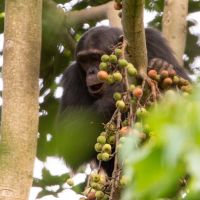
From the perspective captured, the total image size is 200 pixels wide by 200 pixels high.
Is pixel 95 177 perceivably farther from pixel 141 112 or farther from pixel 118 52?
pixel 118 52

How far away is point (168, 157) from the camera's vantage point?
1.27 ft

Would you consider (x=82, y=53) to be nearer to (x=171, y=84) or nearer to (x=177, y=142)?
(x=171, y=84)

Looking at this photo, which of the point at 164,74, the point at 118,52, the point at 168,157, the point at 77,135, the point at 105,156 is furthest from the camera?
the point at 77,135

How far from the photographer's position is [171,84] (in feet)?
6.72

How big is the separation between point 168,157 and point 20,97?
1471mm

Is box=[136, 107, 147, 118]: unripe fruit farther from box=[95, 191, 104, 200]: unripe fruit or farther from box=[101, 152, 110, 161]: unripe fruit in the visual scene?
box=[95, 191, 104, 200]: unripe fruit

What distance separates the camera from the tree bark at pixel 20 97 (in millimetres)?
1682

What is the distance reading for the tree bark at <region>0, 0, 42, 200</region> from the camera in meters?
1.68

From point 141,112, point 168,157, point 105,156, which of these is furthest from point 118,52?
point 168,157

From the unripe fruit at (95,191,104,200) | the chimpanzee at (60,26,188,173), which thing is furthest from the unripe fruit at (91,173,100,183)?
the chimpanzee at (60,26,188,173)

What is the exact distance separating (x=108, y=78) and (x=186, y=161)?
1.44m

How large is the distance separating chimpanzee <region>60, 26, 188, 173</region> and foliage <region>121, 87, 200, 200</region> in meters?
2.80

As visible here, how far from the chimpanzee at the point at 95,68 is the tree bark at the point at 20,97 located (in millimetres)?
1260

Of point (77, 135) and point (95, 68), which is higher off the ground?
point (95, 68)
